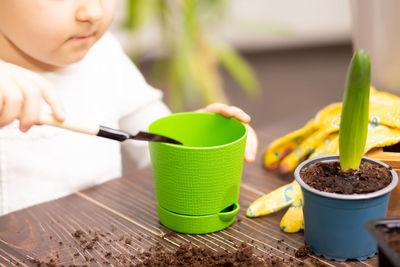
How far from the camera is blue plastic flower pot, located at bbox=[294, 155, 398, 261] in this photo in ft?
2.00

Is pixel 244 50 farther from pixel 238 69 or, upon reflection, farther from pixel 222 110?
pixel 222 110

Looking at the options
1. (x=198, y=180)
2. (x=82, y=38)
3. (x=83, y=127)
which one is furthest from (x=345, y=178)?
(x=82, y=38)

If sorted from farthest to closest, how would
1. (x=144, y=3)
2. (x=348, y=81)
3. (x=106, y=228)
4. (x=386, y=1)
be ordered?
(x=144, y=3)
(x=386, y=1)
(x=106, y=228)
(x=348, y=81)

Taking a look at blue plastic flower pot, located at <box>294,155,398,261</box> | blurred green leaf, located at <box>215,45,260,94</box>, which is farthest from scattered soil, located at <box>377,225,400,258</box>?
blurred green leaf, located at <box>215,45,260,94</box>

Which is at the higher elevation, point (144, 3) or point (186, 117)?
point (144, 3)

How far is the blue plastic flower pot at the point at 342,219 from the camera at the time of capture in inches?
24.0

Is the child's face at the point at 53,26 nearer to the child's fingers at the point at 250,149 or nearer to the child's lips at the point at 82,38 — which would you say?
the child's lips at the point at 82,38

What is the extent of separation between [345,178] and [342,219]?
0.06 m

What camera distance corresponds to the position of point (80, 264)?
0.65 meters

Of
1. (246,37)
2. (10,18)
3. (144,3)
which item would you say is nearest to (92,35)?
(10,18)

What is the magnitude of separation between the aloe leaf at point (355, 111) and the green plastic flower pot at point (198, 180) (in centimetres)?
14

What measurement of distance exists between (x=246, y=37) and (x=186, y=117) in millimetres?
2865

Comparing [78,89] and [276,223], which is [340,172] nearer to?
[276,223]

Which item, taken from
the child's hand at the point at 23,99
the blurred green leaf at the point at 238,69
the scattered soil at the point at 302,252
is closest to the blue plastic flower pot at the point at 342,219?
the scattered soil at the point at 302,252
